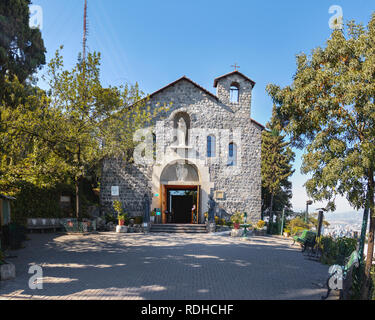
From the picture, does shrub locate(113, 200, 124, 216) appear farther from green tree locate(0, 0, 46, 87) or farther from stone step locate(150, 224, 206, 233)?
green tree locate(0, 0, 46, 87)

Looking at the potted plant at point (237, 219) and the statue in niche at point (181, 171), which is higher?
the statue in niche at point (181, 171)

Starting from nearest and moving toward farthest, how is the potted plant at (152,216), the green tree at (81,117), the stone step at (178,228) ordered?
the green tree at (81,117) → the stone step at (178,228) → the potted plant at (152,216)

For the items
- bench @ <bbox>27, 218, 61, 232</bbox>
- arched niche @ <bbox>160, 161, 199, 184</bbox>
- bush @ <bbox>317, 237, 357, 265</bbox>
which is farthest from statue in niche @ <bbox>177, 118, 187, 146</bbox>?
bush @ <bbox>317, 237, 357, 265</bbox>

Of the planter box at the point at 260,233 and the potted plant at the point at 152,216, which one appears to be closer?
the planter box at the point at 260,233

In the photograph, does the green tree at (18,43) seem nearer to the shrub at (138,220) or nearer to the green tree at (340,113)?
the shrub at (138,220)

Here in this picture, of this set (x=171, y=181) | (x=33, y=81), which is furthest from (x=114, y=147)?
(x=33, y=81)

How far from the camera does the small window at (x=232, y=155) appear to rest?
18250mm

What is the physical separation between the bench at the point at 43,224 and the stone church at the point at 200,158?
3.08 metres

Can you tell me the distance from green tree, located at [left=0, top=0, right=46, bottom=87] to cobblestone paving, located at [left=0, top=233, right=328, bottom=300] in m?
7.58

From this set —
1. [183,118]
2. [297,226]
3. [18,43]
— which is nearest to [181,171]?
[183,118]

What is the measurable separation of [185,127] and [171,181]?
3.71m

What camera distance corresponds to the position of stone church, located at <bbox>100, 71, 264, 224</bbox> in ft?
58.3

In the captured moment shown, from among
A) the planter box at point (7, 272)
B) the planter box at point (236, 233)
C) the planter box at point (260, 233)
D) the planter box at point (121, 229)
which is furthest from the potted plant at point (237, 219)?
the planter box at point (7, 272)

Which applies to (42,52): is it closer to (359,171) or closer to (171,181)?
(171,181)
